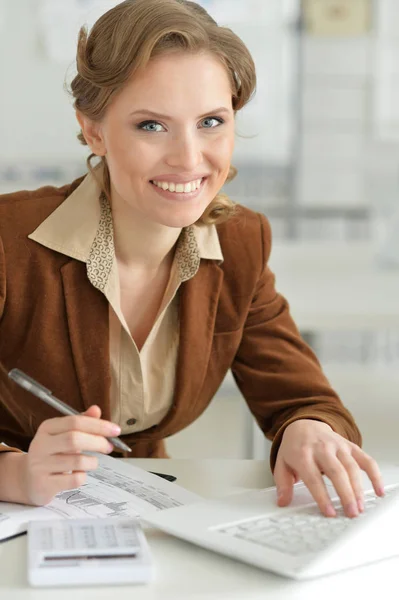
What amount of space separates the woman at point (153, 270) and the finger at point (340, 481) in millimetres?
40

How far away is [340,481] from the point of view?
1.09m

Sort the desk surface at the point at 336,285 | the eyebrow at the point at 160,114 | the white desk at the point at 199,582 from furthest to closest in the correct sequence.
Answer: the desk surface at the point at 336,285 < the eyebrow at the point at 160,114 < the white desk at the point at 199,582

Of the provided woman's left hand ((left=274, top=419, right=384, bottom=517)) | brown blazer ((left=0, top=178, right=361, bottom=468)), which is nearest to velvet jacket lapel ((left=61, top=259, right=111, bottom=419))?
brown blazer ((left=0, top=178, right=361, bottom=468))

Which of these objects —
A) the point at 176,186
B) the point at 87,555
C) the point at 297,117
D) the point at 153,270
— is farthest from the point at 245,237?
the point at 297,117

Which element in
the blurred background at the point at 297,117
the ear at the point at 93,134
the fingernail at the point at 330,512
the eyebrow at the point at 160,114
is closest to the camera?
the fingernail at the point at 330,512

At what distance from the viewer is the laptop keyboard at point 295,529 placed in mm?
938

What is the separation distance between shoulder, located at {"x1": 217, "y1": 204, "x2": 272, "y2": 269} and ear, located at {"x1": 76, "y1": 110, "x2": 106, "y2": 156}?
275mm

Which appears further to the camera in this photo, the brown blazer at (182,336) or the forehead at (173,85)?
the brown blazer at (182,336)

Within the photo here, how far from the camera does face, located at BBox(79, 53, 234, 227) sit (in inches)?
52.9

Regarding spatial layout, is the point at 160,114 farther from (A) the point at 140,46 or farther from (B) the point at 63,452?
(B) the point at 63,452

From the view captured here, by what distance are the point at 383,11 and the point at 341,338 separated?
178 centimetres

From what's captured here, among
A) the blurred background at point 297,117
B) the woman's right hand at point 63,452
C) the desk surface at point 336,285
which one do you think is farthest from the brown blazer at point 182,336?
the blurred background at point 297,117

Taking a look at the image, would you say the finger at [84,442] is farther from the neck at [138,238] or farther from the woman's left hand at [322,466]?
the neck at [138,238]

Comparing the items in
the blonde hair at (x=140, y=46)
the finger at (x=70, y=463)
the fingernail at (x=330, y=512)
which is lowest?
the fingernail at (x=330, y=512)
